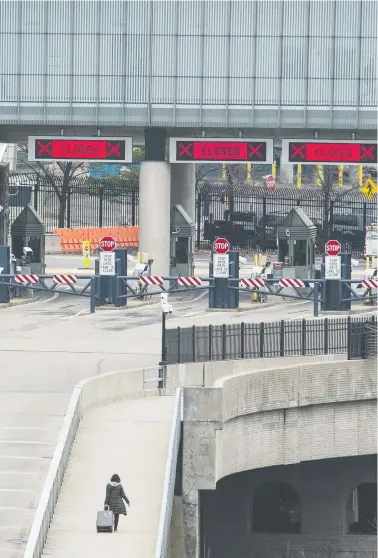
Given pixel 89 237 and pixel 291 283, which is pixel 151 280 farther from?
pixel 89 237

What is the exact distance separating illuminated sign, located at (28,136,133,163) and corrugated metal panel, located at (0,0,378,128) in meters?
1.30

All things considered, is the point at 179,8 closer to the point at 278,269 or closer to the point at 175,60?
the point at 175,60

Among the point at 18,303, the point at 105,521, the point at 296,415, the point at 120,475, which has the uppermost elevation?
the point at 18,303

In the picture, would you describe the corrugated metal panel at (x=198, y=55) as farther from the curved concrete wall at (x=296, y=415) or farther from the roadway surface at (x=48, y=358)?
the curved concrete wall at (x=296, y=415)

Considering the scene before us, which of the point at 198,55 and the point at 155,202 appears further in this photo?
the point at 155,202

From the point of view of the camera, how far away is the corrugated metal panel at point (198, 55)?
55156 mm

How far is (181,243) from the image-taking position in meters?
60.3

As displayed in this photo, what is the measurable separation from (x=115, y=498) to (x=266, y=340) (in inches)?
534

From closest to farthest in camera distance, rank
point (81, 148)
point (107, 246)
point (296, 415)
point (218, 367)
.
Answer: point (296, 415) → point (218, 367) → point (107, 246) → point (81, 148)

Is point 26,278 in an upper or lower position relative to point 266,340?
upper

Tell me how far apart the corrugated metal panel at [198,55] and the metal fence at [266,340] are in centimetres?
1611

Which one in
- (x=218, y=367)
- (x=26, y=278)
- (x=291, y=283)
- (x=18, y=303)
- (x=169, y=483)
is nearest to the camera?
(x=169, y=483)

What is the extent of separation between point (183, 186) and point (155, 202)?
933 cm

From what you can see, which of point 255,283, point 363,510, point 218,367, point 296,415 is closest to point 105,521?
point 296,415
